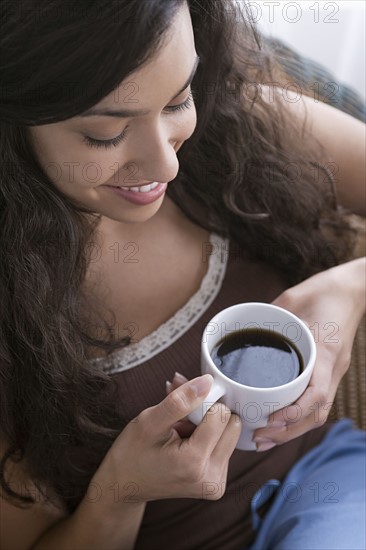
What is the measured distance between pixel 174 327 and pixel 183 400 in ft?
0.87

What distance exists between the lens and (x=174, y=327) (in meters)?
0.94

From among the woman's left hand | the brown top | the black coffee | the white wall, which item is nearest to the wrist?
the woman's left hand

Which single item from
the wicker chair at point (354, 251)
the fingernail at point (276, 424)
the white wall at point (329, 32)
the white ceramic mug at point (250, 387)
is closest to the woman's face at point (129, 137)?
the white ceramic mug at point (250, 387)

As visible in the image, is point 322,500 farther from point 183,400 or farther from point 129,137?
point 129,137

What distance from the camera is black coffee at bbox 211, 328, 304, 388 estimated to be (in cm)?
73

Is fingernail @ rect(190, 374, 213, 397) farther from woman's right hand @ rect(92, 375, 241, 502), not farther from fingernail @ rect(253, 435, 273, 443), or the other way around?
fingernail @ rect(253, 435, 273, 443)

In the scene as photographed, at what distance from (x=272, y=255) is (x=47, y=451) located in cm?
41

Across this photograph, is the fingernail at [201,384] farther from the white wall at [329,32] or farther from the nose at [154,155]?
the white wall at [329,32]

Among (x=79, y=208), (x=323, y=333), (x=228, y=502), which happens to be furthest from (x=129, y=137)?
(x=228, y=502)

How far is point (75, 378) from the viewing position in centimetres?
85

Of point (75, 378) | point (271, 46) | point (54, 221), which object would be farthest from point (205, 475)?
point (271, 46)

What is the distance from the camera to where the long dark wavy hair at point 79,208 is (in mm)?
597

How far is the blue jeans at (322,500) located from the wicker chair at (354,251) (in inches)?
2.3

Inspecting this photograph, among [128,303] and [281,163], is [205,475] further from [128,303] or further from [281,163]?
[281,163]
